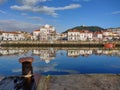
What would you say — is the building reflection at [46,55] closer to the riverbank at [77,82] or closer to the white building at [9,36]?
the riverbank at [77,82]

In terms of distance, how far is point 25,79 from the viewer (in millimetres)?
6738

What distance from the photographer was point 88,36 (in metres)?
136

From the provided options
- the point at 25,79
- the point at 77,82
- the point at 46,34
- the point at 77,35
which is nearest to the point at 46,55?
the point at 25,79

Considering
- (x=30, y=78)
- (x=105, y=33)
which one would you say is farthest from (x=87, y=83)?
(x=105, y=33)

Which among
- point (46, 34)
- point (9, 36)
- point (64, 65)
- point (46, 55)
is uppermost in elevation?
point (46, 34)

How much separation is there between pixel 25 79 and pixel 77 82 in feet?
6.05

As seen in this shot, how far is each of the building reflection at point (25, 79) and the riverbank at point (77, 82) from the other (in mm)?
209

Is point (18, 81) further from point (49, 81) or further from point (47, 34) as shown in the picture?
point (47, 34)

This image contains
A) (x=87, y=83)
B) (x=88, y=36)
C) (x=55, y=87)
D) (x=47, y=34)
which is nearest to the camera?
(x=55, y=87)

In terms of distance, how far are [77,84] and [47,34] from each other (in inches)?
4734

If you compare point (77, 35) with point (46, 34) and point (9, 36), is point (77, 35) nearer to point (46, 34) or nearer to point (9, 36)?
point (46, 34)

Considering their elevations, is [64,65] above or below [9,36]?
below

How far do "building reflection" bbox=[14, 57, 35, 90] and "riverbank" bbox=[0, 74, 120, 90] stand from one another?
0.21m

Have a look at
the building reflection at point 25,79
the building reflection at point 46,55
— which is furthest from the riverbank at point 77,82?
the building reflection at point 46,55
